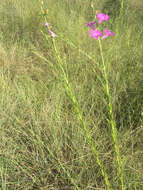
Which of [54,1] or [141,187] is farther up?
[54,1]

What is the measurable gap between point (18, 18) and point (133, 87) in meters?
2.04

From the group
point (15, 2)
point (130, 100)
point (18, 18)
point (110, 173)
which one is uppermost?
point (15, 2)

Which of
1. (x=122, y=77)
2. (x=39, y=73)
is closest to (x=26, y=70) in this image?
(x=39, y=73)

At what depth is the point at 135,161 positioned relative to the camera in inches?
43.5

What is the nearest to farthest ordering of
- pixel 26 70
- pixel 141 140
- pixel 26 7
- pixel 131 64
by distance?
1. pixel 141 140
2. pixel 131 64
3. pixel 26 70
4. pixel 26 7

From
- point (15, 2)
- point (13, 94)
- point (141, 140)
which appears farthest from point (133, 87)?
point (15, 2)

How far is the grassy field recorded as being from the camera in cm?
100

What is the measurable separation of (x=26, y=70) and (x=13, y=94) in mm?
520

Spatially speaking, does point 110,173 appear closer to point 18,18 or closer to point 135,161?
point 135,161

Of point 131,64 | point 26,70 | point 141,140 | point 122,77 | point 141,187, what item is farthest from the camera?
point 26,70

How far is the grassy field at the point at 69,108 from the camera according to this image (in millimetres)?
1004

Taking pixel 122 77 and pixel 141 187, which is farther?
pixel 122 77

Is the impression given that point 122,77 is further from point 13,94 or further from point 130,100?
point 13,94

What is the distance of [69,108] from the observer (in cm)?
152
